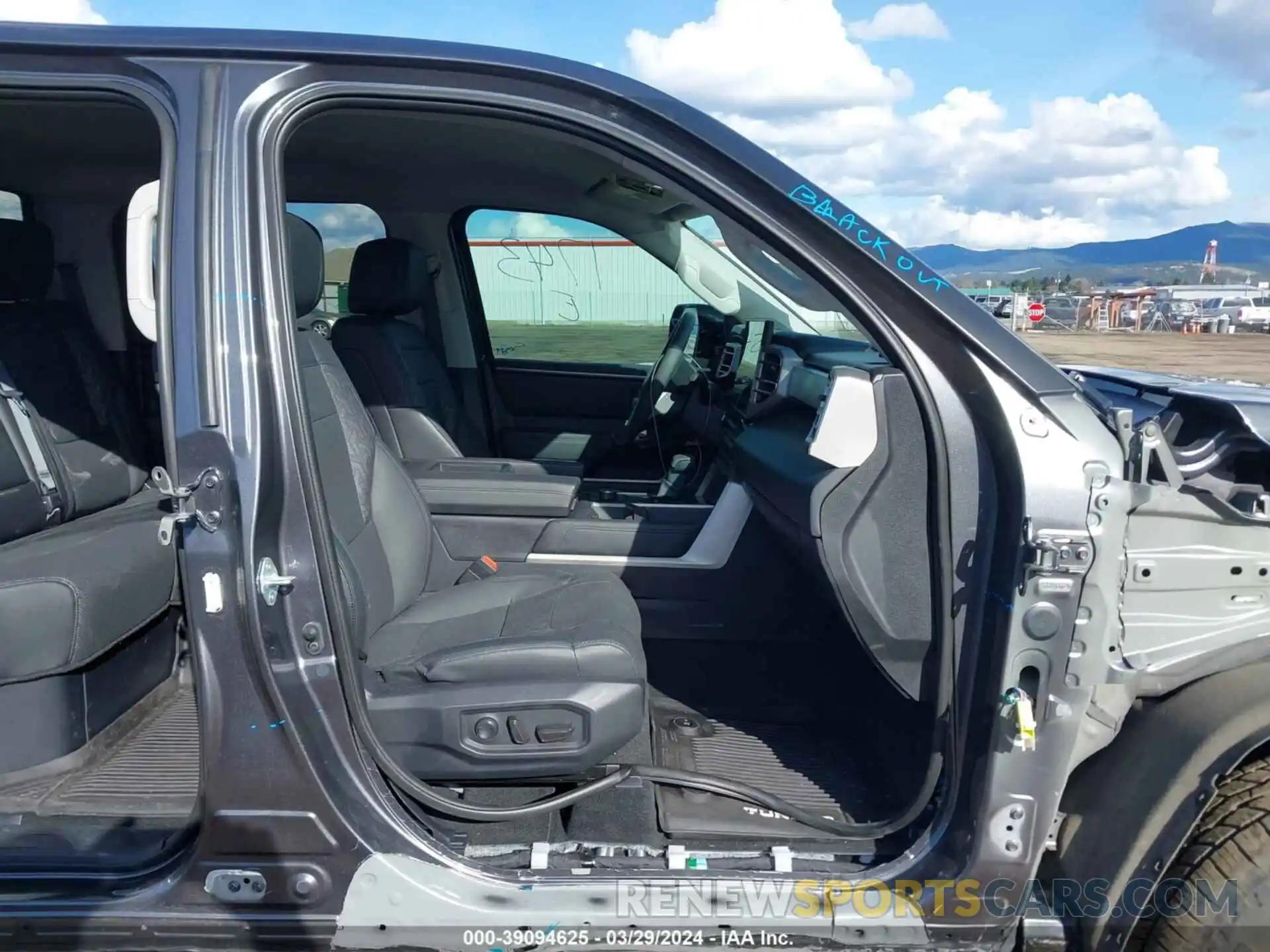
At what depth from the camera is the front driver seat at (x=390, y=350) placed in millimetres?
3670

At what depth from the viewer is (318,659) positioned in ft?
5.23

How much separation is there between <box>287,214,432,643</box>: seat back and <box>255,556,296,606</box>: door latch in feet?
0.91

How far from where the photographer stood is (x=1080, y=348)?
15.2 m

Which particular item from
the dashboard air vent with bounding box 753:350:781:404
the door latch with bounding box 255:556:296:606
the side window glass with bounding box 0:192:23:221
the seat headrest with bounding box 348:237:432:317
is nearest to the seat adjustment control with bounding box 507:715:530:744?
the door latch with bounding box 255:556:296:606

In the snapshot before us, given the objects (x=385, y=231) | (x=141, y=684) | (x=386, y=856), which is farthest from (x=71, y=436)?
(x=386, y=856)

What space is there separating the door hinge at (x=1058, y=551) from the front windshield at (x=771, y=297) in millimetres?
1222

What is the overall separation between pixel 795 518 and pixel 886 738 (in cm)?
61

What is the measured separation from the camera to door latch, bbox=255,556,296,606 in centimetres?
153

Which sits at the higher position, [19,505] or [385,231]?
[385,231]

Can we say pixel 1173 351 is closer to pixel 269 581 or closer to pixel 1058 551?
pixel 1058 551

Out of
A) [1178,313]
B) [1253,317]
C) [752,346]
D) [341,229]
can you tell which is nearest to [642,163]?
[752,346]

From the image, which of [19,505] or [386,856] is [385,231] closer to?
[19,505]

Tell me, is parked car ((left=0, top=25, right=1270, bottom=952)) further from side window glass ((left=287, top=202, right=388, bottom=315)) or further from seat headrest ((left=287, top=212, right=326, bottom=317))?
side window glass ((left=287, top=202, right=388, bottom=315))

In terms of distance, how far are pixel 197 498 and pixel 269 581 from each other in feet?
0.59
